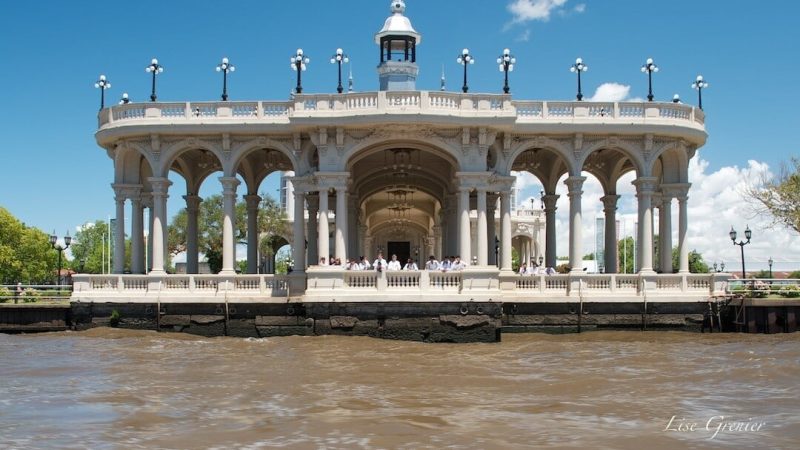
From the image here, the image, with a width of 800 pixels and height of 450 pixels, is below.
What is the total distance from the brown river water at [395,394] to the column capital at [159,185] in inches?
254

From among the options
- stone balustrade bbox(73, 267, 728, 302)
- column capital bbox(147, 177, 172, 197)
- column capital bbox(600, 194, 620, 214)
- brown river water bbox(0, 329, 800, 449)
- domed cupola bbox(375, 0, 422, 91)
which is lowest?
brown river water bbox(0, 329, 800, 449)

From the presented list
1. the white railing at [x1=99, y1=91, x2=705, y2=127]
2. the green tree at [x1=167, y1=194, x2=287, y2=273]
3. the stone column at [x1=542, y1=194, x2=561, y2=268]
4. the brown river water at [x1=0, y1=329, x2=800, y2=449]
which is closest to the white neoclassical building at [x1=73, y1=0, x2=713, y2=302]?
the white railing at [x1=99, y1=91, x2=705, y2=127]

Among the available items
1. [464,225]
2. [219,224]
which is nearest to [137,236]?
[464,225]

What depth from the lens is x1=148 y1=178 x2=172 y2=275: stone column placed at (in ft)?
103

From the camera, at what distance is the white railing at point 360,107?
96.2ft

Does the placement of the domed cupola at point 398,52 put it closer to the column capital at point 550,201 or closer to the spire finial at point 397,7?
the spire finial at point 397,7

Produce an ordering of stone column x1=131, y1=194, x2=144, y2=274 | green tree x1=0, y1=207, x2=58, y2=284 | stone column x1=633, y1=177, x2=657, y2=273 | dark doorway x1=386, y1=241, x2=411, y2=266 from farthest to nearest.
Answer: dark doorway x1=386, y1=241, x2=411, y2=266 → green tree x1=0, y1=207, x2=58, y2=284 → stone column x1=131, y1=194, x2=144, y2=274 → stone column x1=633, y1=177, x2=657, y2=273

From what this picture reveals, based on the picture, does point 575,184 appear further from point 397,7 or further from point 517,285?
point 397,7

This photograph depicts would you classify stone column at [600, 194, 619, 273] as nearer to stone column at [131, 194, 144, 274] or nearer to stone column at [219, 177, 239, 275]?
stone column at [219, 177, 239, 275]

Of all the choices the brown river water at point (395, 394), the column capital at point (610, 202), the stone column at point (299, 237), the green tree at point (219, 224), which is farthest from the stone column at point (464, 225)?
the green tree at point (219, 224)

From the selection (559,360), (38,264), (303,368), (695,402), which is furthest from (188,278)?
(38,264)

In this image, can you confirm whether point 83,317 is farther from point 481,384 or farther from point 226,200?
point 481,384

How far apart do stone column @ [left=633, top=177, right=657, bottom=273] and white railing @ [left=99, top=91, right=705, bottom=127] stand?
234cm

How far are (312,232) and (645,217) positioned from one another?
535 inches
